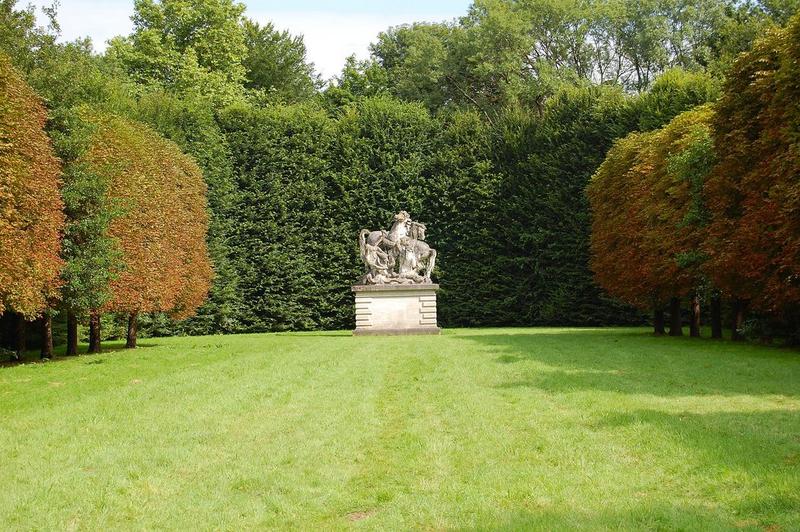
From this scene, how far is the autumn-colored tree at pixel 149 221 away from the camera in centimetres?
1848

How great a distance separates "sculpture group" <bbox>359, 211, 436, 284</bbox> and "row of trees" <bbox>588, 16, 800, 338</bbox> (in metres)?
5.27

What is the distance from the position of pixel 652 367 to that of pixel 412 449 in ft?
21.9

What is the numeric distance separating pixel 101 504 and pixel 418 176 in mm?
24953

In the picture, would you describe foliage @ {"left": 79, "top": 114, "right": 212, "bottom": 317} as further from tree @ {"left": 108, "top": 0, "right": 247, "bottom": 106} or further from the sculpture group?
tree @ {"left": 108, "top": 0, "right": 247, "bottom": 106}

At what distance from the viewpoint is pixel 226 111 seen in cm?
2894

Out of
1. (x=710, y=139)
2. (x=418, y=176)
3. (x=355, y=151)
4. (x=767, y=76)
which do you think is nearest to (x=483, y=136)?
(x=418, y=176)

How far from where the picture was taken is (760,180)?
50.6 feet

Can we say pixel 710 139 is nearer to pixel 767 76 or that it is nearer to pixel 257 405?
pixel 767 76

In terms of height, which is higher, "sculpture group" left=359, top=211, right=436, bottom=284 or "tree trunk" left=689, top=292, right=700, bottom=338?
"sculpture group" left=359, top=211, right=436, bottom=284

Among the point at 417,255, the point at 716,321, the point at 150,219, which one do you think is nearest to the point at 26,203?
the point at 150,219

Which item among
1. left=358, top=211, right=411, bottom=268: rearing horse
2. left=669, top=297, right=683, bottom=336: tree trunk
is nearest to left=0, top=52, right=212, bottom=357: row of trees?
left=358, top=211, right=411, bottom=268: rearing horse

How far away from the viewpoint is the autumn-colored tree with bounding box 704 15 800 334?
47.0 ft

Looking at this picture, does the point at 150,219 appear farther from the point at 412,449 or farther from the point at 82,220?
the point at 412,449

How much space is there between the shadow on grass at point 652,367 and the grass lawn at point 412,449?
0.25 feet
